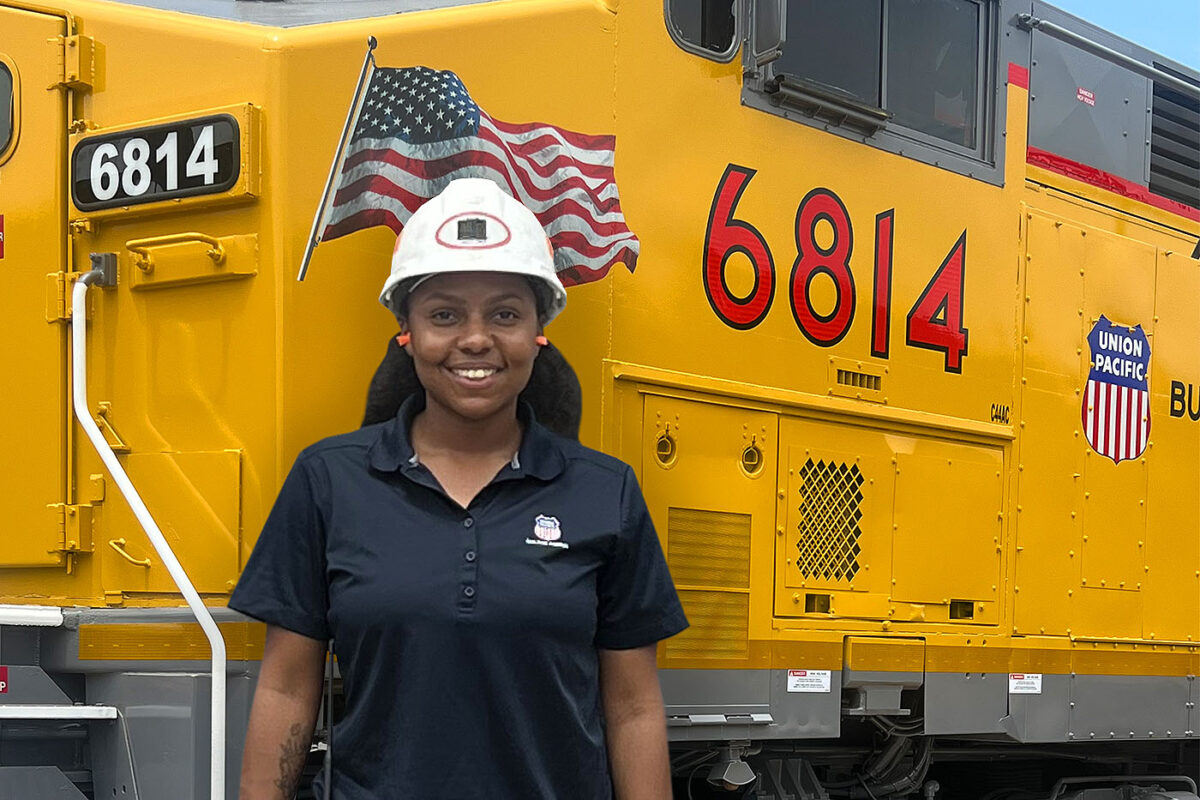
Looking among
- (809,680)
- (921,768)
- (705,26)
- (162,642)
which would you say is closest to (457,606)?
(162,642)

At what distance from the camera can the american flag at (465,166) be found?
368 centimetres

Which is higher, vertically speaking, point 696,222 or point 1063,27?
point 1063,27

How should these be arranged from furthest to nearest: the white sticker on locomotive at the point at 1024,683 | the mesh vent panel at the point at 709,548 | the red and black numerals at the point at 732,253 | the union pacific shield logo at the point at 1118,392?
the union pacific shield logo at the point at 1118,392, the white sticker on locomotive at the point at 1024,683, the red and black numerals at the point at 732,253, the mesh vent panel at the point at 709,548

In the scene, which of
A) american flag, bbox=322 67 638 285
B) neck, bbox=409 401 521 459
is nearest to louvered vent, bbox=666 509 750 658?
american flag, bbox=322 67 638 285

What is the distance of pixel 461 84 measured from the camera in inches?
150

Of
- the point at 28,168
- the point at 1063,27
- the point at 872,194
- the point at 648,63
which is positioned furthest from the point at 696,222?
the point at 1063,27

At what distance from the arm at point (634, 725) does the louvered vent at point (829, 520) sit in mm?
1796

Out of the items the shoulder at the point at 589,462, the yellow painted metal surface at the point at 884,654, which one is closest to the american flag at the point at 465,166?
the shoulder at the point at 589,462

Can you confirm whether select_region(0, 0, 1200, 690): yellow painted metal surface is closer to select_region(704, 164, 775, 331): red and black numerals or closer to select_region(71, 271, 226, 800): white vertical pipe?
select_region(704, 164, 775, 331): red and black numerals

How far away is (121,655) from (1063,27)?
13.8ft

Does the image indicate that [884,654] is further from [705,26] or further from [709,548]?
[705,26]

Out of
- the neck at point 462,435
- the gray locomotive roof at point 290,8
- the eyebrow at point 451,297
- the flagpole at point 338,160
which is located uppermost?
the gray locomotive roof at point 290,8

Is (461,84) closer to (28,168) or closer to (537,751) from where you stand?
(28,168)

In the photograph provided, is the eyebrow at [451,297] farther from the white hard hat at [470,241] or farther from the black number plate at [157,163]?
the black number plate at [157,163]
